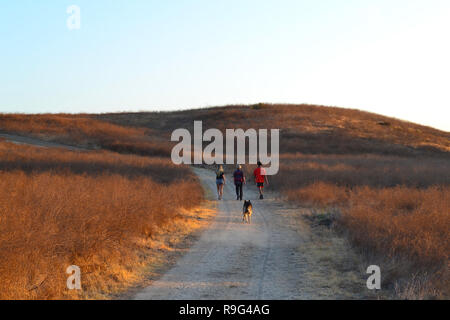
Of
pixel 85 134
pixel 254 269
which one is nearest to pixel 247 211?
pixel 254 269

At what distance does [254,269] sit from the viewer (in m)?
8.66

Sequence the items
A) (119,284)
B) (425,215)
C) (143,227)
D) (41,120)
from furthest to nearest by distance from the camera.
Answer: (41,120) → (143,227) → (425,215) → (119,284)

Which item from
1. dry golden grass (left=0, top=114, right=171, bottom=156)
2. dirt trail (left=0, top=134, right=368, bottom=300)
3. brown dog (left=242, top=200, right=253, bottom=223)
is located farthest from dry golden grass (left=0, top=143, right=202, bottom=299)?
dry golden grass (left=0, top=114, right=171, bottom=156)

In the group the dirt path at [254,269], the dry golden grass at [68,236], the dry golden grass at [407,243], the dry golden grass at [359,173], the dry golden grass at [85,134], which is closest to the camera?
the dry golden grass at [68,236]

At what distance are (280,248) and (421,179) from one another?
671 inches

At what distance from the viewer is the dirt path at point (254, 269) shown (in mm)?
7090

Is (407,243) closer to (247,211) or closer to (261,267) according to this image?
(261,267)

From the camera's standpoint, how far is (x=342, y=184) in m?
23.4

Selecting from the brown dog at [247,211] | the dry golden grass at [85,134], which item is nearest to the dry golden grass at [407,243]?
the brown dog at [247,211]

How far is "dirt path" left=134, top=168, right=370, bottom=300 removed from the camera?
23.3 feet

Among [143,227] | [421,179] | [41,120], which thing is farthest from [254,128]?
[143,227]

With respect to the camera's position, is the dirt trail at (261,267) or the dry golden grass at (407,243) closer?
the dry golden grass at (407,243)

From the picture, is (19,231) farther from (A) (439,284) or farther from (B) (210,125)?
(B) (210,125)

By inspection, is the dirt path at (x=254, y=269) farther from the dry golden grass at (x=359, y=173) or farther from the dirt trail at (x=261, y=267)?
the dry golden grass at (x=359, y=173)
